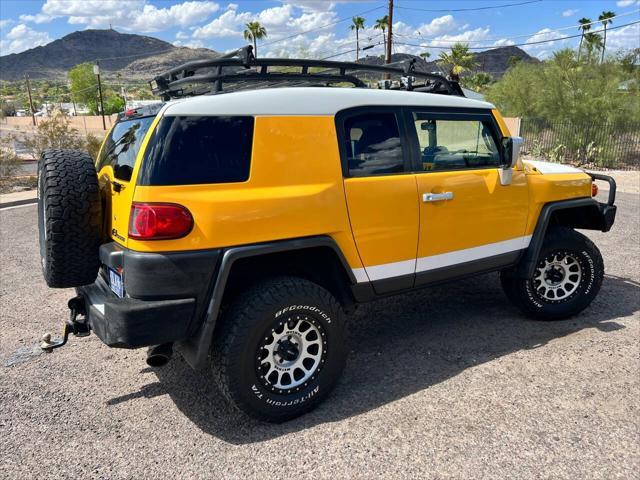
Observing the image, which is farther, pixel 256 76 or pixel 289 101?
pixel 256 76

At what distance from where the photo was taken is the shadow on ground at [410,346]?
3125 mm

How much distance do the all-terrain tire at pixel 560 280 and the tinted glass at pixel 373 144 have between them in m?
1.70

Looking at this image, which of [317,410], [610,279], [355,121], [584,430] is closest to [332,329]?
[317,410]

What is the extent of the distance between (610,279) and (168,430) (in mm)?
4937

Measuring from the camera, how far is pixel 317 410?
3.15m

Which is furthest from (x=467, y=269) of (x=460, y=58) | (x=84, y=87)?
(x=84, y=87)

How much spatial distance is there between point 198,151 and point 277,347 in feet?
4.07

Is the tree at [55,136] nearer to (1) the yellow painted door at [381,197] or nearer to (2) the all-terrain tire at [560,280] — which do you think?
(1) the yellow painted door at [381,197]

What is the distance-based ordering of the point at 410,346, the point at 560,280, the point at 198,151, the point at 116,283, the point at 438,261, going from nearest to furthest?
1. the point at 198,151
2. the point at 116,283
3. the point at 438,261
4. the point at 410,346
5. the point at 560,280

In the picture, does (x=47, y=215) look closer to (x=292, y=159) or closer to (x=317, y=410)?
(x=292, y=159)

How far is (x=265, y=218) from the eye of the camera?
2.79 metres

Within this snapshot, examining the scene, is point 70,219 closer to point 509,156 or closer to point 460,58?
point 509,156

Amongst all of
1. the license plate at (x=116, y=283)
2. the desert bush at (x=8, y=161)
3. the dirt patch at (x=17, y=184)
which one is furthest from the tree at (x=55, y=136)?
the license plate at (x=116, y=283)

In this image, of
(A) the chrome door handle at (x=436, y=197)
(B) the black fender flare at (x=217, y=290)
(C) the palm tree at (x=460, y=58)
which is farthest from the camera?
(C) the palm tree at (x=460, y=58)
